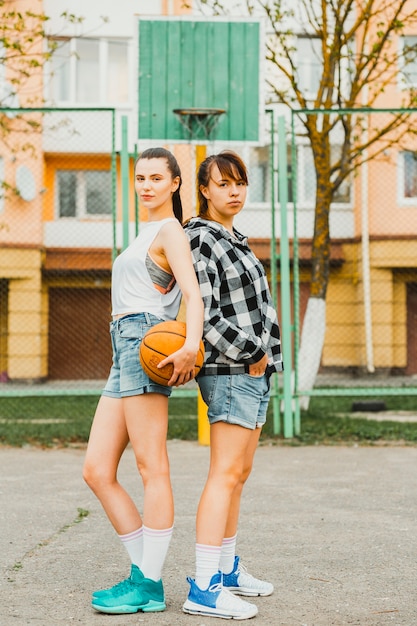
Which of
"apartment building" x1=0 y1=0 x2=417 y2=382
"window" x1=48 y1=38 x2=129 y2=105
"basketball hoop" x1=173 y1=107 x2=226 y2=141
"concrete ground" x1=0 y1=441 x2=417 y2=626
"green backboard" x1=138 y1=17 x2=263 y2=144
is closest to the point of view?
"concrete ground" x1=0 y1=441 x2=417 y2=626

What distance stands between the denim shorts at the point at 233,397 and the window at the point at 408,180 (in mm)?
19901

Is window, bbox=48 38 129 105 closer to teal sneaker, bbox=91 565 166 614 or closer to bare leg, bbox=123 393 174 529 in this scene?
bare leg, bbox=123 393 174 529

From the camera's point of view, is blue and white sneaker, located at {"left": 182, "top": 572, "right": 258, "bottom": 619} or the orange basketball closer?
the orange basketball

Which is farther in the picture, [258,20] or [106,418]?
[258,20]

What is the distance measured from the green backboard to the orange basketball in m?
5.67

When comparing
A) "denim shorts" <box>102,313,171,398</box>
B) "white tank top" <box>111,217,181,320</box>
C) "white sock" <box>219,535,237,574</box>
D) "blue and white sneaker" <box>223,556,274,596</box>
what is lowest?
"blue and white sneaker" <box>223,556,274,596</box>

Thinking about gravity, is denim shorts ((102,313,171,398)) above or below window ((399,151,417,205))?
below

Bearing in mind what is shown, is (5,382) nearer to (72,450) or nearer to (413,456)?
(72,450)

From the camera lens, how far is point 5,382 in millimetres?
21625

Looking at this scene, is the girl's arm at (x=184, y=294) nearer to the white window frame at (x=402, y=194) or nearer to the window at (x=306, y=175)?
the window at (x=306, y=175)

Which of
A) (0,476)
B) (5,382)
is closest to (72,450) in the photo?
(0,476)

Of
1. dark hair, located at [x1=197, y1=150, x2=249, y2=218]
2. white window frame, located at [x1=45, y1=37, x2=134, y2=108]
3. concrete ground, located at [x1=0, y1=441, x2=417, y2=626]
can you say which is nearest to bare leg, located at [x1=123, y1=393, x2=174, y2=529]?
concrete ground, located at [x1=0, y1=441, x2=417, y2=626]

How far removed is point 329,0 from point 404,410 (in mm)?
5270

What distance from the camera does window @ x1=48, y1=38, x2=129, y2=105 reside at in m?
24.7
